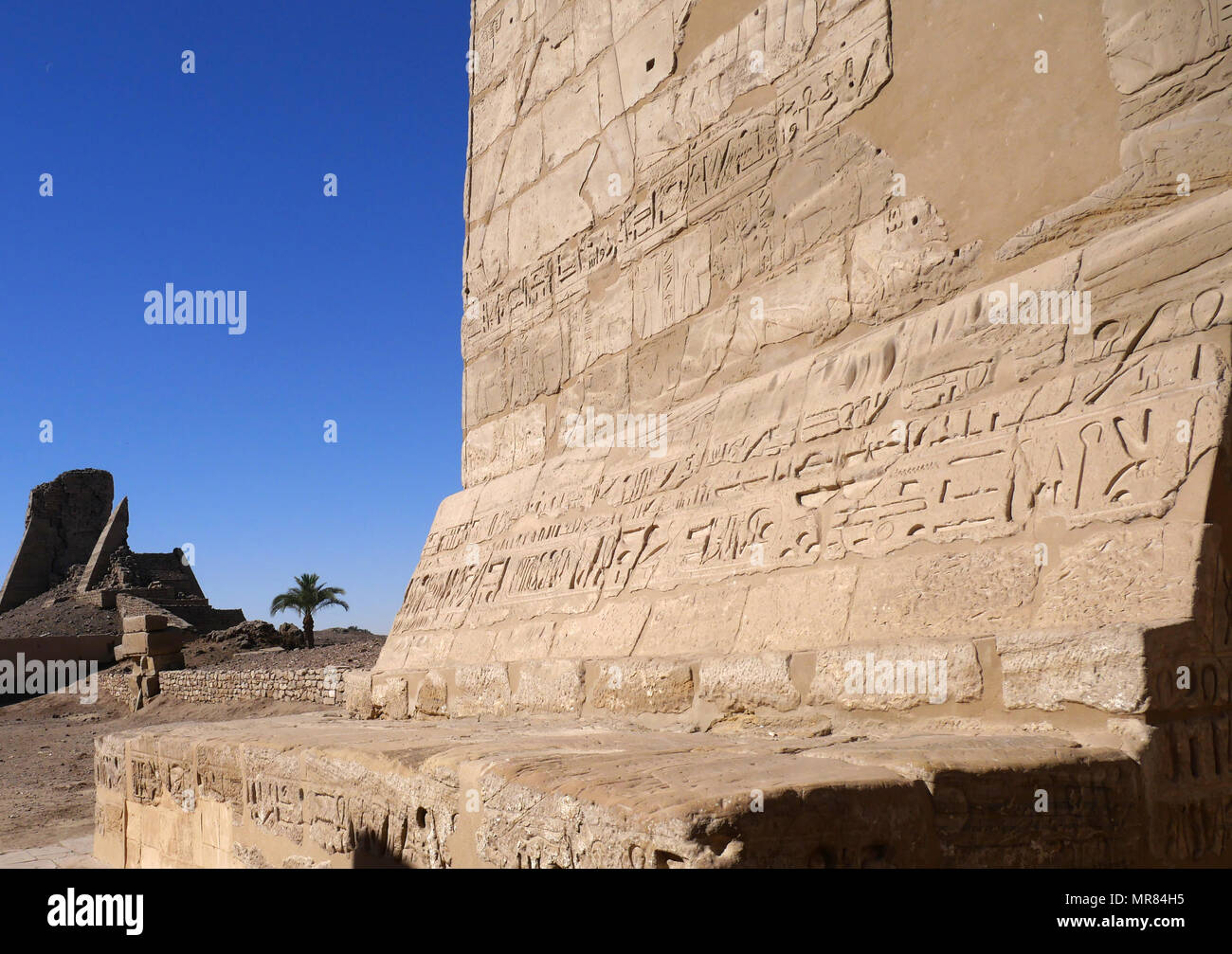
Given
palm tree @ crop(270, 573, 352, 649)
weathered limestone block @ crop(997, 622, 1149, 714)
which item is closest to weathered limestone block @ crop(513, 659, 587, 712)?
weathered limestone block @ crop(997, 622, 1149, 714)

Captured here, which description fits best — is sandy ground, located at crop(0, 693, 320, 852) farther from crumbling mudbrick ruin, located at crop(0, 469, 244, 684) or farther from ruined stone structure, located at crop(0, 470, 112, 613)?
ruined stone structure, located at crop(0, 470, 112, 613)

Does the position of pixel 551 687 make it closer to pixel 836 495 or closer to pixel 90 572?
pixel 836 495

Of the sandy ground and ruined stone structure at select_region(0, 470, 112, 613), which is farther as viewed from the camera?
ruined stone structure at select_region(0, 470, 112, 613)

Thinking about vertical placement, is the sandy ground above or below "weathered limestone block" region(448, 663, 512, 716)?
below

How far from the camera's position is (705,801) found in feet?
5.31

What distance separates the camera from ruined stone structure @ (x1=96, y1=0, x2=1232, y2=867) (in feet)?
6.71

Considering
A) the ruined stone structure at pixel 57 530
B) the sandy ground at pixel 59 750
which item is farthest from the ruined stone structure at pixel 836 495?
the ruined stone structure at pixel 57 530

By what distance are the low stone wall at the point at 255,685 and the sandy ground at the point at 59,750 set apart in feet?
0.54

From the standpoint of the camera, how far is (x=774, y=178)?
13.2ft

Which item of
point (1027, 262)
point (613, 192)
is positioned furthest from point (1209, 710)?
point (613, 192)

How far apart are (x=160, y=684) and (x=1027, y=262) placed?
1740cm

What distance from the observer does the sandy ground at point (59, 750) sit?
25.0ft

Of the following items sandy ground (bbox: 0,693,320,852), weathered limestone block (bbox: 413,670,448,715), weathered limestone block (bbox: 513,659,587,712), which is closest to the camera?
weathered limestone block (bbox: 513,659,587,712)
